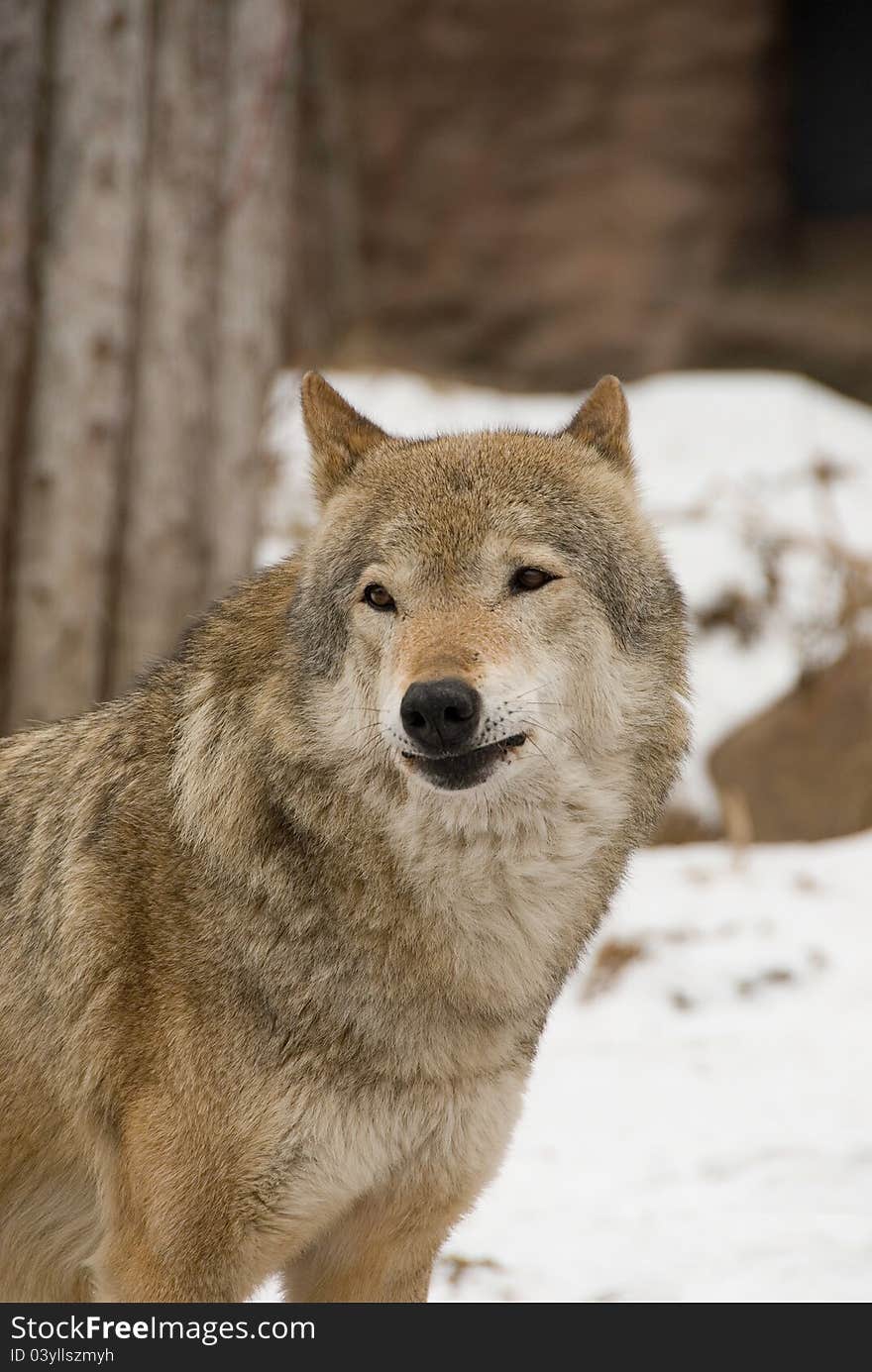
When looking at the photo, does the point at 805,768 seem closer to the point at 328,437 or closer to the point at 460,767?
the point at 328,437

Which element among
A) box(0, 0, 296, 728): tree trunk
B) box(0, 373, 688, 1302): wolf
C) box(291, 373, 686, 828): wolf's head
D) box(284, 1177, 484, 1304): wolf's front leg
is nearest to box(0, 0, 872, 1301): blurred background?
box(0, 0, 296, 728): tree trunk

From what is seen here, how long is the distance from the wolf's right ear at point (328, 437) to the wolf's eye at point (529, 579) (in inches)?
22.7

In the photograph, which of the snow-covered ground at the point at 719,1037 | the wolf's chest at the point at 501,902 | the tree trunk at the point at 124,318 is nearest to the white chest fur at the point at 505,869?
the wolf's chest at the point at 501,902

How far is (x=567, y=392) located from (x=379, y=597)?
30.9ft

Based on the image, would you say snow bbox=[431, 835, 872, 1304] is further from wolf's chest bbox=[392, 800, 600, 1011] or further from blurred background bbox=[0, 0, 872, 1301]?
wolf's chest bbox=[392, 800, 600, 1011]

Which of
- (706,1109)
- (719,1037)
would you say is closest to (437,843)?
(706,1109)

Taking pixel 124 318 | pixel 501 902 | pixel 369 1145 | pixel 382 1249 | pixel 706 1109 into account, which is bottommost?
pixel 706 1109

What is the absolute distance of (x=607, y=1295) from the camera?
12.7 ft

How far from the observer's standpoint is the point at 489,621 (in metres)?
2.97

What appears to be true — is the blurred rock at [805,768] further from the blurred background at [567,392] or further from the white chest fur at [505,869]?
the white chest fur at [505,869]

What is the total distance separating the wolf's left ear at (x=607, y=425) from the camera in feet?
11.6

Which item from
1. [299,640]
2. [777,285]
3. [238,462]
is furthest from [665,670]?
[777,285]

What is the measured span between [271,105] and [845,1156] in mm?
4391

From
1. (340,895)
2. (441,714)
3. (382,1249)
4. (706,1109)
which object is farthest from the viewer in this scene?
Answer: (706,1109)
